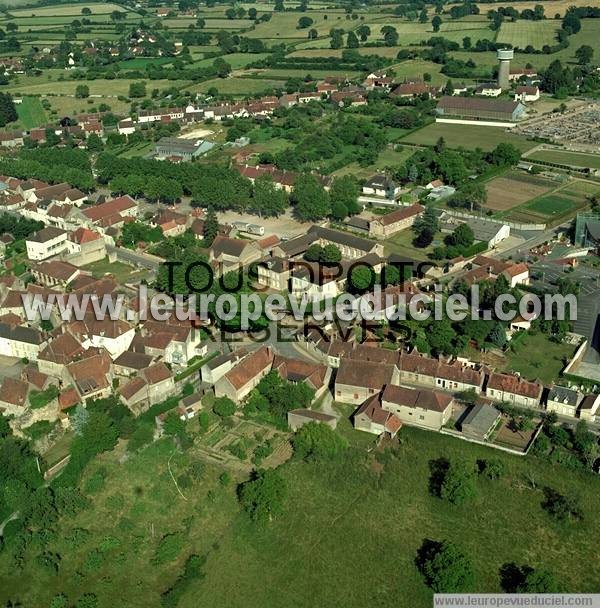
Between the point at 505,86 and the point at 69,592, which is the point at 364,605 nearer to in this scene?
the point at 69,592

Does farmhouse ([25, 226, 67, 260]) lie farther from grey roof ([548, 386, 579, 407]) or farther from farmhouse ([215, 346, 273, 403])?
grey roof ([548, 386, 579, 407])

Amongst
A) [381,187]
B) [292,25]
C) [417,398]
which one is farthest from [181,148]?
[292,25]

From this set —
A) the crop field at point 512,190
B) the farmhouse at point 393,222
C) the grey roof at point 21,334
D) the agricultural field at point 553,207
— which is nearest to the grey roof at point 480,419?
the grey roof at point 21,334

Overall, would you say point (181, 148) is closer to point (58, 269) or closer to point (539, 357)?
point (58, 269)

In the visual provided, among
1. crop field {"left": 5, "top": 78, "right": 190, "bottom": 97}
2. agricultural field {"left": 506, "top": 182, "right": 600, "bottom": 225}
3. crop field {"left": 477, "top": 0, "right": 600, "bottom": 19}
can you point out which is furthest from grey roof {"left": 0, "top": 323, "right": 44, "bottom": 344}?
crop field {"left": 477, "top": 0, "right": 600, "bottom": 19}

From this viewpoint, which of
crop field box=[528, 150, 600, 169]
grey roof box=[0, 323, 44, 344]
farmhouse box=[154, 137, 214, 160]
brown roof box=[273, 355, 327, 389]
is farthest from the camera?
farmhouse box=[154, 137, 214, 160]

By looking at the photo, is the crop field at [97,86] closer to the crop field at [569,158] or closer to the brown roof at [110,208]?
the brown roof at [110,208]
